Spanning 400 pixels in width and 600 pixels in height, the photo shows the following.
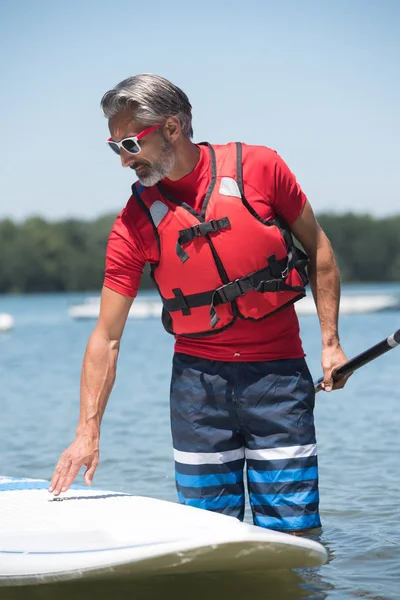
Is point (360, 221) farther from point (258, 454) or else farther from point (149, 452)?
point (258, 454)

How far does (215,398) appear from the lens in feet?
12.8

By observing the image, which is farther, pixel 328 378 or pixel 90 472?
pixel 328 378

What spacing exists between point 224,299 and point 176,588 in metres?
1.17

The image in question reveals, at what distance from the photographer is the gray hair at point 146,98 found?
12.1 ft

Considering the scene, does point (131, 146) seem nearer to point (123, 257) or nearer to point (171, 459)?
point (123, 257)

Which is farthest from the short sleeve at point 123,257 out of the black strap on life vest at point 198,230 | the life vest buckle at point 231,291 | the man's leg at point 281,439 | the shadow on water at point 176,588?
the shadow on water at point 176,588

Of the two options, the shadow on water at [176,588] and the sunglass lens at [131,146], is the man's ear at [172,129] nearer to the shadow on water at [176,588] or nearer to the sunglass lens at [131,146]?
the sunglass lens at [131,146]

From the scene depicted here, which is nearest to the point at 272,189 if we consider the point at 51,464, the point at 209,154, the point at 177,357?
the point at 209,154

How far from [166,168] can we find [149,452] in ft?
21.3

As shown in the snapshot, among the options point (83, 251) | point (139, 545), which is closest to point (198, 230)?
point (139, 545)

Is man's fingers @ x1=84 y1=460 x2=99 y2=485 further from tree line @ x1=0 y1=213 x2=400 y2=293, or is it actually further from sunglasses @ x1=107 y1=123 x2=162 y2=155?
tree line @ x1=0 y1=213 x2=400 y2=293

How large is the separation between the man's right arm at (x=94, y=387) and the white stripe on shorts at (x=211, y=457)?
37 cm

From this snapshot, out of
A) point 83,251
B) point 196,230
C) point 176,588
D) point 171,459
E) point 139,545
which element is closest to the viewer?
point 139,545

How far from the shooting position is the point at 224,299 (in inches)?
151
